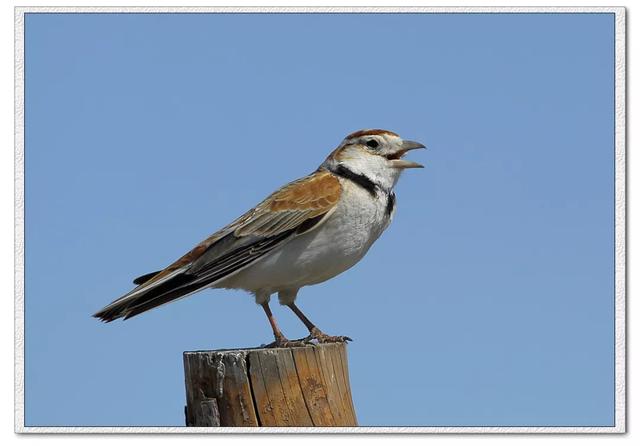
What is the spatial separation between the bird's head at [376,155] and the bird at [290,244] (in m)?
0.02

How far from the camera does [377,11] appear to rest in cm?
859

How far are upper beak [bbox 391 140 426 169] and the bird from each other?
0.04ft

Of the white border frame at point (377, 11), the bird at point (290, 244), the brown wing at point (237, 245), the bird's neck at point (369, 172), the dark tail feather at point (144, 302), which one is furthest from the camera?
the bird's neck at point (369, 172)

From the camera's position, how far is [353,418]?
7.84 metres

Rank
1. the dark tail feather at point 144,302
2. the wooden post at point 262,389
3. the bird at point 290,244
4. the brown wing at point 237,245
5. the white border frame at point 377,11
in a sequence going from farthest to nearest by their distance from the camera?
the bird at point 290,244 < the brown wing at point 237,245 < the dark tail feather at point 144,302 < the white border frame at point 377,11 < the wooden post at point 262,389

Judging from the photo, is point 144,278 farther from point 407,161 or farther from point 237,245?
point 407,161

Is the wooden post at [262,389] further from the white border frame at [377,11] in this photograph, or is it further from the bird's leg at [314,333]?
the bird's leg at [314,333]

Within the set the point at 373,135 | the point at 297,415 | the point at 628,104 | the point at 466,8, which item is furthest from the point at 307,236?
the point at 628,104

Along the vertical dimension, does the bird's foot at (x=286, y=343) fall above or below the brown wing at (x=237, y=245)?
below

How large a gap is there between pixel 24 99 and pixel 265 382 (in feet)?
12.0

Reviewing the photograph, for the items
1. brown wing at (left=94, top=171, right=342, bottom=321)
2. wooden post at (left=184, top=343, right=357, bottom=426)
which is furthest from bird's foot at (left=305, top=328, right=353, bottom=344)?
wooden post at (left=184, top=343, right=357, bottom=426)

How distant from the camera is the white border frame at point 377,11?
769cm

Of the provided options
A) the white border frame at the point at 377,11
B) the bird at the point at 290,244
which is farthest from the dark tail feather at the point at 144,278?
the white border frame at the point at 377,11

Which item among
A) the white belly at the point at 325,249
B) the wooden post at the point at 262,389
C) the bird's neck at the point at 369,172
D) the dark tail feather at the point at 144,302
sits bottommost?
the wooden post at the point at 262,389
